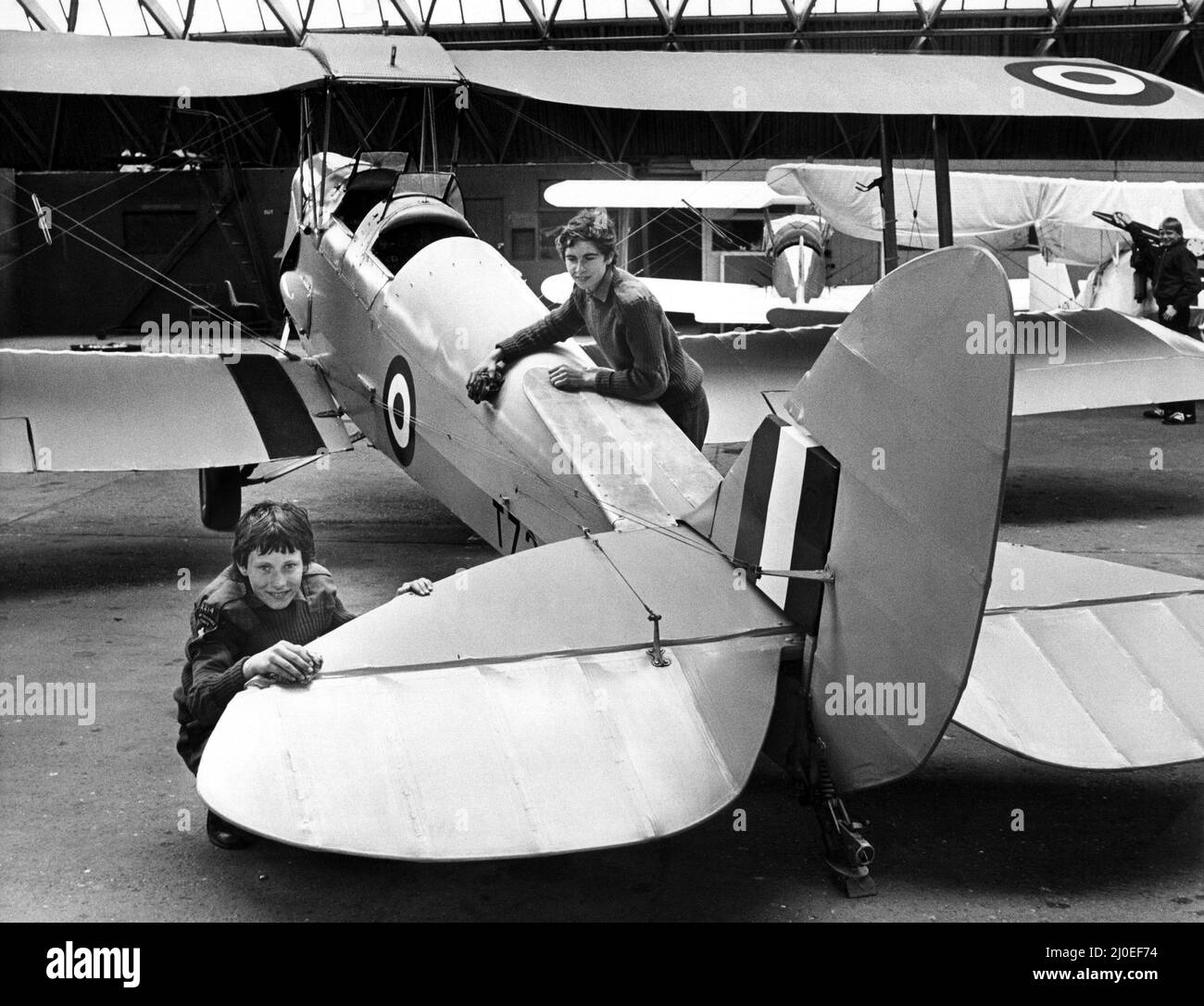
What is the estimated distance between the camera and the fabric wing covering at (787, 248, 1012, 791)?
2551 mm

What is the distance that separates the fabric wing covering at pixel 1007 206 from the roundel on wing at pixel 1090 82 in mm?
6617

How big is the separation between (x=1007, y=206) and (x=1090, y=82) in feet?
26.4

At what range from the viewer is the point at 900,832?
143 inches

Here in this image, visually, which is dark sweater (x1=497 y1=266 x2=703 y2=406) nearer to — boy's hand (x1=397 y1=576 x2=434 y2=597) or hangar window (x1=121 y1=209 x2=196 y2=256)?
boy's hand (x1=397 y1=576 x2=434 y2=597)

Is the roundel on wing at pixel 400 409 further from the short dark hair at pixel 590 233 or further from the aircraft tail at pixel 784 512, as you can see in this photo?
the aircraft tail at pixel 784 512

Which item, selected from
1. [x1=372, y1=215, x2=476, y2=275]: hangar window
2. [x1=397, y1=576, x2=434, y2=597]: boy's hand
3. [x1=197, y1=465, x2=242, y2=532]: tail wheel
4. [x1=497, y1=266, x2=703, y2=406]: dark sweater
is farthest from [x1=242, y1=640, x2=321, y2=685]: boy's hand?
[x1=197, y1=465, x2=242, y2=532]: tail wheel

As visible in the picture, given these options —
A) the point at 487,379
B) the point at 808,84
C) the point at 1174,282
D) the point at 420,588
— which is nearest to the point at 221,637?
the point at 420,588

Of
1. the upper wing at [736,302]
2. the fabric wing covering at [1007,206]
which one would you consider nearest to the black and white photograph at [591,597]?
the upper wing at [736,302]

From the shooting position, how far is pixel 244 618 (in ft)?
11.7

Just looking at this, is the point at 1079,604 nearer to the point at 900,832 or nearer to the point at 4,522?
the point at 900,832

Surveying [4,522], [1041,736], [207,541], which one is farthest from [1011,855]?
[4,522]

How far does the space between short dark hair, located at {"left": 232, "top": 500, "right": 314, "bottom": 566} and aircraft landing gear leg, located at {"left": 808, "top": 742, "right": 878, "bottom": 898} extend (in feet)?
4.82

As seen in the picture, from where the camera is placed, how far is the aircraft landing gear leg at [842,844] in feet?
10.4
